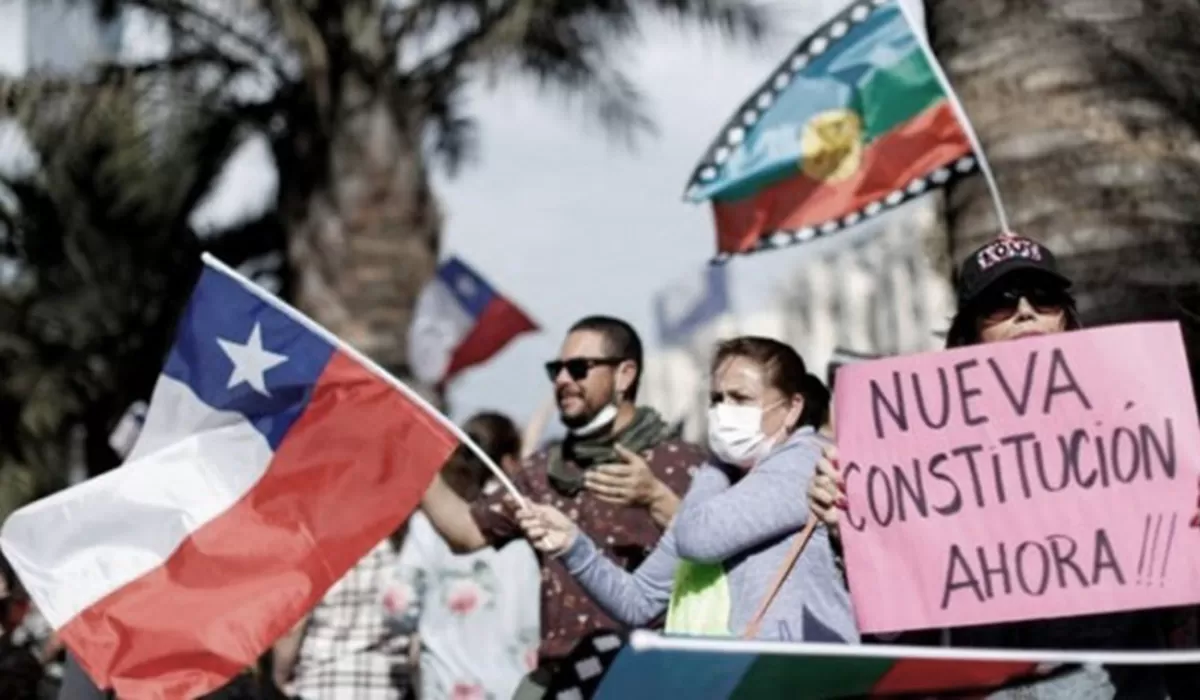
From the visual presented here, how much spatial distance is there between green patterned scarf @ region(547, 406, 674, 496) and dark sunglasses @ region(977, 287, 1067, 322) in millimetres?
1927

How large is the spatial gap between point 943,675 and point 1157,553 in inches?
31.4

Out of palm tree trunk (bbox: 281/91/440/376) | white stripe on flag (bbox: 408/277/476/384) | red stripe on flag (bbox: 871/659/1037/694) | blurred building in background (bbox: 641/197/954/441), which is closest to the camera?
red stripe on flag (bbox: 871/659/1037/694)

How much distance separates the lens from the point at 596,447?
693 centimetres

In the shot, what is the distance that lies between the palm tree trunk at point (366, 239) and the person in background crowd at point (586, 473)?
8.85 meters

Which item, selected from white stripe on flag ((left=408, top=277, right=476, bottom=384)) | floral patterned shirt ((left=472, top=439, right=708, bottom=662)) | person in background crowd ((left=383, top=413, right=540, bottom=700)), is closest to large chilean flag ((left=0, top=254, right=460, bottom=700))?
floral patterned shirt ((left=472, top=439, right=708, bottom=662))

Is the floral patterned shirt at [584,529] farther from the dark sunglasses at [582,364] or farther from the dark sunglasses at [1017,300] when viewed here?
the dark sunglasses at [1017,300]

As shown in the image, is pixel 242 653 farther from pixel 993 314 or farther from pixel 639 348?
pixel 993 314

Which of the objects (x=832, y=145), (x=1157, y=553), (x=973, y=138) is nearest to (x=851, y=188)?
(x=832, y=145)

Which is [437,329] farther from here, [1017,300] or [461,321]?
[1017,300]

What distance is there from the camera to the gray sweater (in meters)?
5.52

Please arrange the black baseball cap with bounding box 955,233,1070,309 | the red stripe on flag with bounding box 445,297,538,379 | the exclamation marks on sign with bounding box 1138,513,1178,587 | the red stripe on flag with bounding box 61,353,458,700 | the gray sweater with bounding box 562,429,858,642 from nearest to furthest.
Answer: the exclamation marks on sign with bounding box 1138,513,1178,587 → the black baseball cap with bounding box 955,233,1070,309 → the gray sweater with bounding box 562,429,858,642 → the red stripe on flag with bounding box 61,353,458,700 → the red stripe on flag with bounding box 445,297,538,379

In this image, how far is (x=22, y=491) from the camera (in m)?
19.9

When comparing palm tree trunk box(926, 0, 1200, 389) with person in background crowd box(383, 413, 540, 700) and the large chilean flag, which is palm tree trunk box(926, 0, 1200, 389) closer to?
the large chilean flag

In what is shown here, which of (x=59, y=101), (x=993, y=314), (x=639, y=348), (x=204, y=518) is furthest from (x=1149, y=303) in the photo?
(x=59, y=101)
